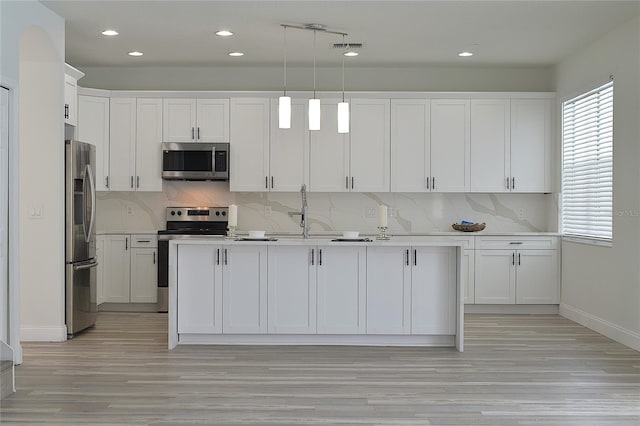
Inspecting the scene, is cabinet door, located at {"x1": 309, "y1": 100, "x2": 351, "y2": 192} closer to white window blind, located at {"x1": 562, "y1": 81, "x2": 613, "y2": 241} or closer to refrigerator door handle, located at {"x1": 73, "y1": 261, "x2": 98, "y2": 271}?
white window blind, located at {"x1": 562, "y1": 81, "x2": 613, "y2": 241}

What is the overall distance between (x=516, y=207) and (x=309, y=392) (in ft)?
14.8

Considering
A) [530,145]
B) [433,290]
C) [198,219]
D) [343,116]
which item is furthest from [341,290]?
[530,145]

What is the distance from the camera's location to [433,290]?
5.41m

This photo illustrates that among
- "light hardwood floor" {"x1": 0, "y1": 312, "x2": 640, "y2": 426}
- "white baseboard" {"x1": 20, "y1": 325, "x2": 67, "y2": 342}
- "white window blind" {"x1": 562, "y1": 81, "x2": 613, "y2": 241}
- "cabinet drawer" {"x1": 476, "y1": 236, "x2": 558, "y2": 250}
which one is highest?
"white window blind" {"x1": 562, "y1": 81, "x2": 613, "y2": 241}

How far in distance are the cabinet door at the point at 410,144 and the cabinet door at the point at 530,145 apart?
94 cm

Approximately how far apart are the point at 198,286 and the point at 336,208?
2766mm

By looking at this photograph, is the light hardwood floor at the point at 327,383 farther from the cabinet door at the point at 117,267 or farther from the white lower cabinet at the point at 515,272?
the cabinet door at the point at 117,267

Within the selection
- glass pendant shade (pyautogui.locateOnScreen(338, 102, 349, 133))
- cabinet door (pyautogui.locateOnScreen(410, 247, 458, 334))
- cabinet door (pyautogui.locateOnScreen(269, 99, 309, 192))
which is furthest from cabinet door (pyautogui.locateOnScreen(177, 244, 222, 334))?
cabinet door (pyautogui.locateOnScreen(269, 99, 309, 192))

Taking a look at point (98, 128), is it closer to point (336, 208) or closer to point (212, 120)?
point (212, 120)

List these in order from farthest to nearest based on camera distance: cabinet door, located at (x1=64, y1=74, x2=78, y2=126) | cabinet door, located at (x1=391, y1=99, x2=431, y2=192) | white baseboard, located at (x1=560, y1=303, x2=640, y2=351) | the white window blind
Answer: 1. cabinet door, located at (x1=391, y1=99, x2=431, y2=192)
2. the white window blind
3. cabinet door, located at (x1=64, y1=74, x2=78, y2=126)
4. white baseboard, located at (x1=560, y1=303, x2=640, y2=351)

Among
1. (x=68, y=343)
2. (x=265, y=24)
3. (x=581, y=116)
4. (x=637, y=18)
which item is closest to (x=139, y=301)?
(x=68, y=343)

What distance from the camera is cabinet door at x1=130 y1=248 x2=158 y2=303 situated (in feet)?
24.1

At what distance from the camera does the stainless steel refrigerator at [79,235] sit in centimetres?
576

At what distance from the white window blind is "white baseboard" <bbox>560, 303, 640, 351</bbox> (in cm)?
74
